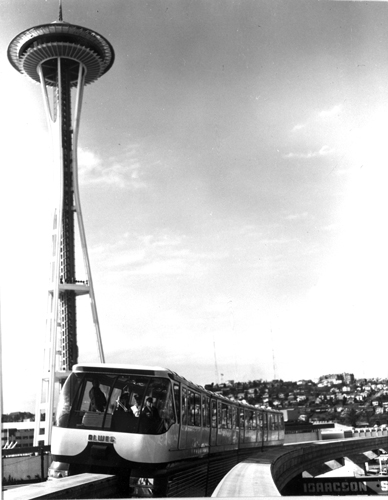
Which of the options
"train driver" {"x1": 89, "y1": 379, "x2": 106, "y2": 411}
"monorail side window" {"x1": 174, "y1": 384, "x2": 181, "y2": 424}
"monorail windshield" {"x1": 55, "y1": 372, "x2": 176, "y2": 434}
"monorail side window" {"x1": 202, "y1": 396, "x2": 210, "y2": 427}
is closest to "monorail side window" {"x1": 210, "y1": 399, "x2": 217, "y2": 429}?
"monorail side window" {"x1": 202, "y1": 396, "x2": 210, "y2": 427}

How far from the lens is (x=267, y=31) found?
19.9 feet

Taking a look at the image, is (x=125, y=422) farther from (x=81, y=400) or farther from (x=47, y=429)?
(x=47, y=429)

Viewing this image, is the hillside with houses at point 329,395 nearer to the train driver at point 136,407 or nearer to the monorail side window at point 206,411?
the monorail side window at point 206,411

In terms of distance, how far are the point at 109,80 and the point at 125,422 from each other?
3831 millimetres

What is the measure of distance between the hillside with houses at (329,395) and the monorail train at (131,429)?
2.71ft

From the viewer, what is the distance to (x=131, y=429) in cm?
481

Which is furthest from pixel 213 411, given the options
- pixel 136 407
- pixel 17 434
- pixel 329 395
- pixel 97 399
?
pixel 17 434

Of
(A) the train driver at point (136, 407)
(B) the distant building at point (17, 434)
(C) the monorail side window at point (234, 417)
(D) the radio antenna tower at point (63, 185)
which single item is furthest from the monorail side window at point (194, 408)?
(D) the radio antenna tower at point (63, 185)

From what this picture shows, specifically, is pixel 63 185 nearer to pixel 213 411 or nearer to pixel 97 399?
pixel 213 411

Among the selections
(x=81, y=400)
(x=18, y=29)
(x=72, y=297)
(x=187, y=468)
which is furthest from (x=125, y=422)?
(x=72, y=297)

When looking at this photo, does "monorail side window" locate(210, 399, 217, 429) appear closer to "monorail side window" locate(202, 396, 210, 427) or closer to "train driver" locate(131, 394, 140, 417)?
"monorail side window" locate(202, 396, 210, 427)

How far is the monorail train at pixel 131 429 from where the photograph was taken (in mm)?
4734

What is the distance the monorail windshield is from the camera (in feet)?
15.9

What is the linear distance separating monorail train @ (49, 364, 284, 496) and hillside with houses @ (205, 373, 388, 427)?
2.71 ft
